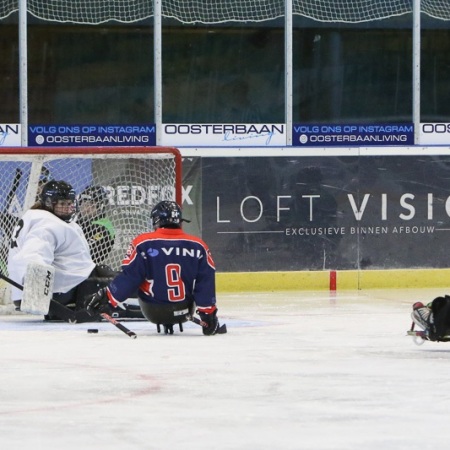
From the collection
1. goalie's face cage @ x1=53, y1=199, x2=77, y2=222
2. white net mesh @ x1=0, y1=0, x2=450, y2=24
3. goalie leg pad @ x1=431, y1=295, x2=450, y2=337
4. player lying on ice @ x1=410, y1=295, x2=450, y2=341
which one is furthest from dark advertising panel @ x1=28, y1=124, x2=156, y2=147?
goalie leg pad @ x1=431, y1=295, x2=450, y2=337

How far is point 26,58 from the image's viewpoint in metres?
14.3

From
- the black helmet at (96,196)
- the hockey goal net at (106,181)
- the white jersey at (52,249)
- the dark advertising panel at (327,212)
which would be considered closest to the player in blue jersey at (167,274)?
the white jersey at (52,249)

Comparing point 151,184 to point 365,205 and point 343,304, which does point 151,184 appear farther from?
point 365,205

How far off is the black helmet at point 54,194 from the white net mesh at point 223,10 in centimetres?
488

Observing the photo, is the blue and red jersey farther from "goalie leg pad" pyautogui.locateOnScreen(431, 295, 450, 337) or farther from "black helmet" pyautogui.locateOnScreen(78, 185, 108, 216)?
"black helmet" pyautogui.locateOnScreen(78, 185, 108, 216)

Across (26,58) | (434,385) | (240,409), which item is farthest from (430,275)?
(240,409)

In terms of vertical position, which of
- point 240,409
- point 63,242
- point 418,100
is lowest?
point 240,409

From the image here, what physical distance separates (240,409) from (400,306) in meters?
5.86

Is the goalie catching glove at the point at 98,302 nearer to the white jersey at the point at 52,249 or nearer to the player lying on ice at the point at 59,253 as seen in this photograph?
the player lying on ice at the point at 59,253

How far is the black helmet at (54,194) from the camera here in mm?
10414

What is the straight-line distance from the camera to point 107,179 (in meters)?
12.1

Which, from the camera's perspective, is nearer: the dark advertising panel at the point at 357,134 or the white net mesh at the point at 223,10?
the dark advertising panel at the point at 357,134

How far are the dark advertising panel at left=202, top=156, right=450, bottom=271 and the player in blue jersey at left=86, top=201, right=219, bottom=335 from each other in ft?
14.5

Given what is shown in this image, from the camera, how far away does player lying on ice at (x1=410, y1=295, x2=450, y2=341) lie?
7984 mm
